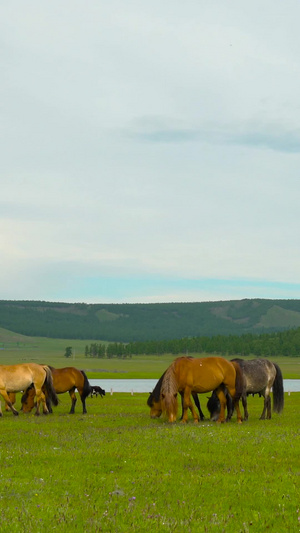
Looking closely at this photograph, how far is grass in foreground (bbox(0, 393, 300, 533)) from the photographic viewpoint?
9.36 meters

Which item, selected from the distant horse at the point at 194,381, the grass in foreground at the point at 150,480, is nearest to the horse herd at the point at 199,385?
the distant horse at the point at 194,381

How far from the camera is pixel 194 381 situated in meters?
23.5

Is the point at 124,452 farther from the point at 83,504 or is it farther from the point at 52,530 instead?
the point at 52,530

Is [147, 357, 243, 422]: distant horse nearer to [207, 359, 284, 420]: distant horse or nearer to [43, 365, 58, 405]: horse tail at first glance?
[207, 359, 284, 420]: distant horse

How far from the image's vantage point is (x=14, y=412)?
87.4 ft

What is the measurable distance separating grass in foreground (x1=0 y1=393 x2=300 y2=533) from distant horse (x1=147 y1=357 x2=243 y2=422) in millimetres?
3327

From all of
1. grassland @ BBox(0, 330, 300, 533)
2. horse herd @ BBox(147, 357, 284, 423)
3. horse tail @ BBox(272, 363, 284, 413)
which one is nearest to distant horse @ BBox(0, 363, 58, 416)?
→ horse herd @ BBox(147, 357, 284, 423)

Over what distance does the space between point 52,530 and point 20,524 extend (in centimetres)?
55

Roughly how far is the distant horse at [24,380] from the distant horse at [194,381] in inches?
211

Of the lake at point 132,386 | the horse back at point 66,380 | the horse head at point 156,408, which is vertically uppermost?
the horse back at point 66,380

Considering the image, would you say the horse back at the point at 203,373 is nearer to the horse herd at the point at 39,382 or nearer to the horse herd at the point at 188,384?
the horse herd at the point at 188,384

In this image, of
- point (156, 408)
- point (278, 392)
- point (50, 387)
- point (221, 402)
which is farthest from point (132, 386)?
point (221, 402)

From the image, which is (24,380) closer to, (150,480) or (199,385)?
(199,385)

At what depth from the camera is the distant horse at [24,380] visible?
26125mm
